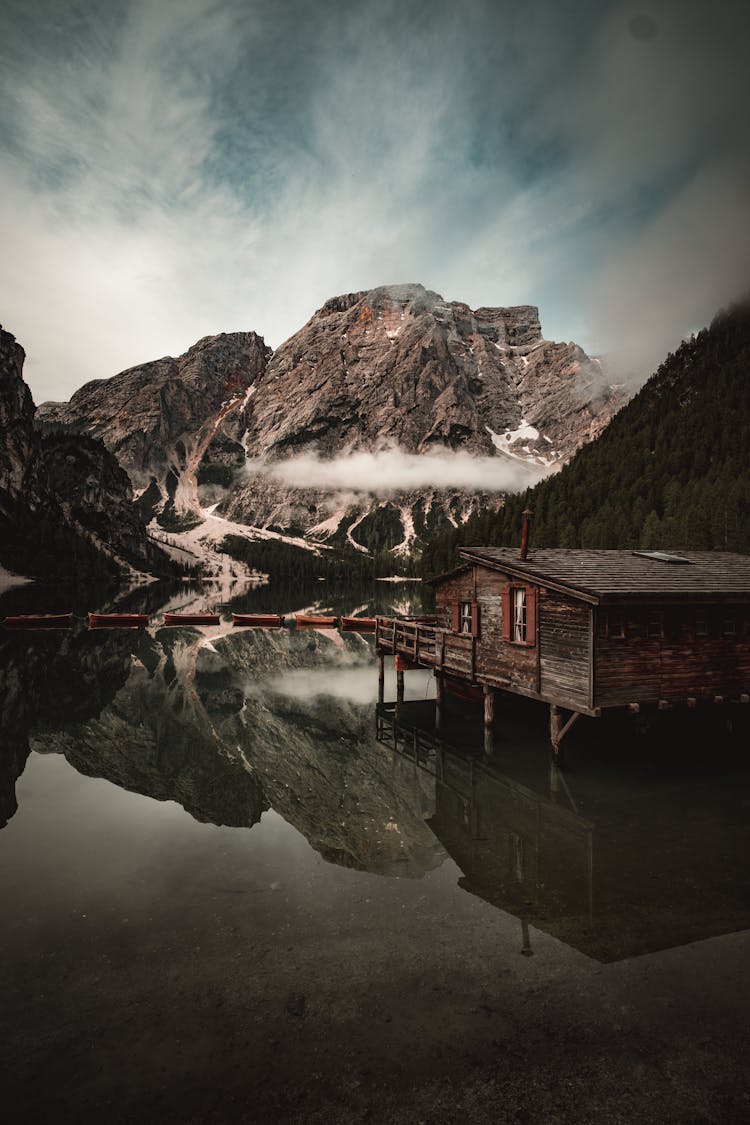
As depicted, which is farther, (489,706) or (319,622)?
(319,622)

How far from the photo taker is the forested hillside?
106 m

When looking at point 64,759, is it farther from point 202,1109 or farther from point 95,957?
point 202,1109

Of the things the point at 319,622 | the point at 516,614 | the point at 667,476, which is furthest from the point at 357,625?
the point at 667,476

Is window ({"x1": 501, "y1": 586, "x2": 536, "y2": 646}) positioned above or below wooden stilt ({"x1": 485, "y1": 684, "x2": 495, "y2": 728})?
above

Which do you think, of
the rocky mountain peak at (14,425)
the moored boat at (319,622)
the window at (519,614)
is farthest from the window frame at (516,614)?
the rocky mountain peak at (14,425)

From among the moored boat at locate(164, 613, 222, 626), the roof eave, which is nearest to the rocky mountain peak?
the moored boat at locate(164, 613, 222, 626)

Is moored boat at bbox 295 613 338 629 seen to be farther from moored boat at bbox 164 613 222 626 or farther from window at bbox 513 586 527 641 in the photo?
window at bbox 513 586 527 641

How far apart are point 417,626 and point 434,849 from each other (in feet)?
58.0

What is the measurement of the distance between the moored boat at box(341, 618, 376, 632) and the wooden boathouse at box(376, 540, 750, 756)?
4667cm

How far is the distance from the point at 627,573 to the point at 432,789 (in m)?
11.8

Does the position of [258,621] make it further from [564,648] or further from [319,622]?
[564,648]

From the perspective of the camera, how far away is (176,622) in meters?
79.1

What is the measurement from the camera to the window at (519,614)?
24930 mm

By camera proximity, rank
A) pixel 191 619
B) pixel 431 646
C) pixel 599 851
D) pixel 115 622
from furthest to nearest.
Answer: pixel 191 619 → pixel 115 622 → pixel 431 646 → pixel 599 851
